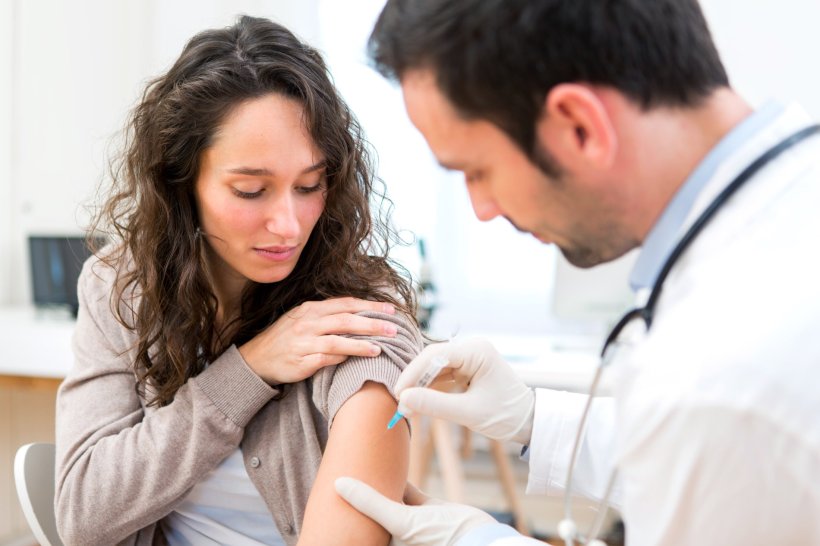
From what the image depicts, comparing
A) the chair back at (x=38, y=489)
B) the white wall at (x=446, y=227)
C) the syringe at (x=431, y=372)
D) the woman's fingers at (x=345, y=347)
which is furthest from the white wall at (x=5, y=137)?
the syringe at (x=431, y=372)

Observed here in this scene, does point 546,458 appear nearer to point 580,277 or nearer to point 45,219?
point 580,277

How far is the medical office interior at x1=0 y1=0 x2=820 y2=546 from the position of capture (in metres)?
2.88

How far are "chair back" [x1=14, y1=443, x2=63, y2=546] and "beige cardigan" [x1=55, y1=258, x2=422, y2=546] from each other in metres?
0.06

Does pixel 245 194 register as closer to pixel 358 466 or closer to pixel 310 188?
pixel 310 188

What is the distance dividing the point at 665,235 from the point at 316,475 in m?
0.69

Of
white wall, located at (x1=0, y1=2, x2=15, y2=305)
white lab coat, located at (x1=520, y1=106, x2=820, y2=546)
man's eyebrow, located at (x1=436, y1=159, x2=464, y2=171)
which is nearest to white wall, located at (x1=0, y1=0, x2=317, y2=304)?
white wall, located at (x1=0, y1=2, x2=15, y2=305)

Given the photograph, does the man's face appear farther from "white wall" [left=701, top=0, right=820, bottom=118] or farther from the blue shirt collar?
"white wall" [left=701, top=0, right=820, bottom=118]

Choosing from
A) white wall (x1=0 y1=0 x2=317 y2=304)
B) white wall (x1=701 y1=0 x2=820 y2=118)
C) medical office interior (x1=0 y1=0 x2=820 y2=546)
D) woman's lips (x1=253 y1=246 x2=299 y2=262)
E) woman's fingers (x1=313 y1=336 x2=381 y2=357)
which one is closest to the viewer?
woman's fingers (x1=313 y1=336 x2=381 y2=357)

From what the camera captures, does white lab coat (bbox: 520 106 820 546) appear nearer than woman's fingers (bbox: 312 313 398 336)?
Yes

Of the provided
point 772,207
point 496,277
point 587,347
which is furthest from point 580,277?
point 772,207

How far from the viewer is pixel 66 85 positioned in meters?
3.64

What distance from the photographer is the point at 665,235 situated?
88cm

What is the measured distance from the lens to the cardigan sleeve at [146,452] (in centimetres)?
129

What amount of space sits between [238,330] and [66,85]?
2.65 m
